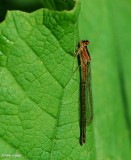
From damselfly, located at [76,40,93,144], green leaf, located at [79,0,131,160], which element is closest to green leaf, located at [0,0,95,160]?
damselfly, located at [76,40,93,144]

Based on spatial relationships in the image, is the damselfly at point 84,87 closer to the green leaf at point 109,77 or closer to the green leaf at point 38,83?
the green leaf at point 38,83

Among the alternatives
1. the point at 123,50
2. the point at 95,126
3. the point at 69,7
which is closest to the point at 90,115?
the point at 95,126

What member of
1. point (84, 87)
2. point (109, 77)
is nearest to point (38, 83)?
point (84, 87)

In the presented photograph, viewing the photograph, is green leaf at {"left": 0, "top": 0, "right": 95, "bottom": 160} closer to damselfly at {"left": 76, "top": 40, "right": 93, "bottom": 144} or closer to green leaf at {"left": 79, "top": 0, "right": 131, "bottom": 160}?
damselfly at {"left": 76, "top": 40, "right": 93, "bottom": 144}

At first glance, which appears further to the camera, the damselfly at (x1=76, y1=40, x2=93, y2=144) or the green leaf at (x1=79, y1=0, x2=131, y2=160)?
the green leaf at (x1=79, y1=0, x2=131, y2=160)

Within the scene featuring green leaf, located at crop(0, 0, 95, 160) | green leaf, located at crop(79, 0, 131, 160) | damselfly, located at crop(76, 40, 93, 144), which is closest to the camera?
green leaf, located at crop(0, 0, 95, 160)

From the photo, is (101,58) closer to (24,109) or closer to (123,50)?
(123,50)
